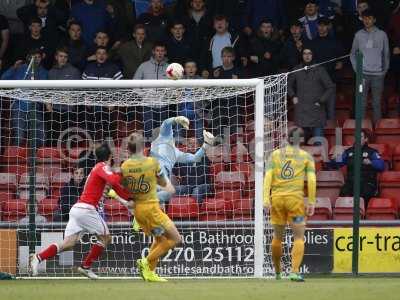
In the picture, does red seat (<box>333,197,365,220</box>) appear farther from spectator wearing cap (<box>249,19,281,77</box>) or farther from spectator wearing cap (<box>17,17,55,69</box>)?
spectator wearing cap (<box>17,17,55,69</box>)

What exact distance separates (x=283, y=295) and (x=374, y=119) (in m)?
7.06

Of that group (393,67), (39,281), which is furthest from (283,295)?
(393,67)

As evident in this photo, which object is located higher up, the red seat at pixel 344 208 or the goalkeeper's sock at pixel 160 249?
the red seat at pixel 344 208

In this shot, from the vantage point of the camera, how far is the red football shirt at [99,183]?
14.8m

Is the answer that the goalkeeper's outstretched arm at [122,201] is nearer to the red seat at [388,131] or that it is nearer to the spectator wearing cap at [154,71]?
the spectator wearing cap at [154,71]

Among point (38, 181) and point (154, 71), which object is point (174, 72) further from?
point (38, 181)

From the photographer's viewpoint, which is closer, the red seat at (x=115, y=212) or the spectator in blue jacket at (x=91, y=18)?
the red seat at (x=115, y=212)

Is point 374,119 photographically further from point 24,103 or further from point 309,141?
point 24,103

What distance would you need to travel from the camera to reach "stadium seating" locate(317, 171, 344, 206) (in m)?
18.4

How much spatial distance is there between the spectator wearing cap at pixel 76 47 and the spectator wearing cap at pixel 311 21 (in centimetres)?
332

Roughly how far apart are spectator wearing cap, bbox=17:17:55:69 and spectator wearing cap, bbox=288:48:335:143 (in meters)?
3.57

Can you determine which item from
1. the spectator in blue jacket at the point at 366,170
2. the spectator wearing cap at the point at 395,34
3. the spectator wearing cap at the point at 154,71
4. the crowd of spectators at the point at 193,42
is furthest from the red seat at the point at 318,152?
the spectator wearing cap at the point at 154,71

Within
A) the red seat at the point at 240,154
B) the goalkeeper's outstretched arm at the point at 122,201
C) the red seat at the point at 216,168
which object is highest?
the red seat at the point at 240,154

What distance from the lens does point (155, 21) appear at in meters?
19.4
